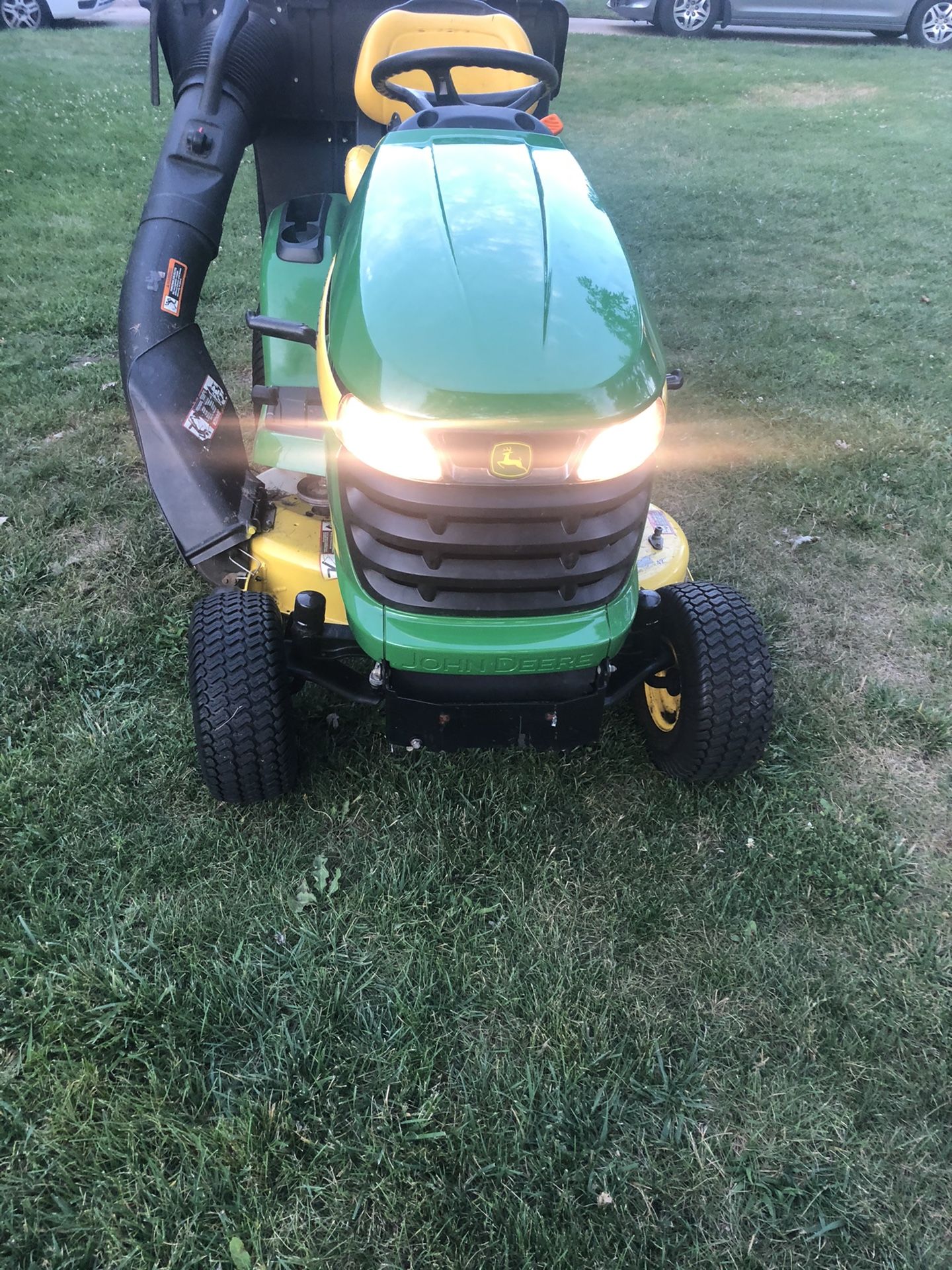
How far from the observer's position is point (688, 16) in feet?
39.2

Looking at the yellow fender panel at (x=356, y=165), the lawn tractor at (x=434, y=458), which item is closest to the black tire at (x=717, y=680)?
the lawn tractor at (x=434, y=458)

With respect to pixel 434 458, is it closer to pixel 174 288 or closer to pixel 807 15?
pixel 174 288

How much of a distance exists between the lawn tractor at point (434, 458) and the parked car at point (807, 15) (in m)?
11.1

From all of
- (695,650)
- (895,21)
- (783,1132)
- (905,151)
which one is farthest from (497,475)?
(895,21)

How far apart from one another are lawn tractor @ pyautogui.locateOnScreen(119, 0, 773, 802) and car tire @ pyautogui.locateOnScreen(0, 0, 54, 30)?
10.7 m

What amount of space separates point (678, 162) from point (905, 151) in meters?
2.14

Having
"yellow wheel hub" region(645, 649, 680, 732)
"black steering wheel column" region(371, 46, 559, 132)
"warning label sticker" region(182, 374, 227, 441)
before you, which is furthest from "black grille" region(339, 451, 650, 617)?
"black steering wheel column" region(371, 46, 559, 132)

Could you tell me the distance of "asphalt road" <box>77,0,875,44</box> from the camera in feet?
38.4

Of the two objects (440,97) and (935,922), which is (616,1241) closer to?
(935,922)

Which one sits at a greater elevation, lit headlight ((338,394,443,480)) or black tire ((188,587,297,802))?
lit headlight ((338,394,443,480))

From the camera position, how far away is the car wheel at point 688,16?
11.9 metres

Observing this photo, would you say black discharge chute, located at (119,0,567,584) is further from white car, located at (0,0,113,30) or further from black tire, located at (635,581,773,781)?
white car, located at (0,0,113,30)

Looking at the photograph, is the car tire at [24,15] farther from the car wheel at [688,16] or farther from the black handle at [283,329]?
the black handle at [283,329]

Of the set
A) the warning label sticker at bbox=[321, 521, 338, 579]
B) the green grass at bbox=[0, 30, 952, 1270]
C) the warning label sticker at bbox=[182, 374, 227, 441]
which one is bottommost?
the green grass at bbox=[0, 30, 952, 1270]
